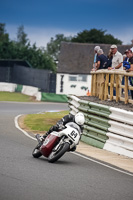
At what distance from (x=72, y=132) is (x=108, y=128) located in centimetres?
402

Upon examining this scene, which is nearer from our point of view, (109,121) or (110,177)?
(110,177)

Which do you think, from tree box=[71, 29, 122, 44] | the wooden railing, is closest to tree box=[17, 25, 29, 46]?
tree box=[71, 29, 122, 44]

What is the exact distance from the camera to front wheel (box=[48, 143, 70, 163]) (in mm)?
11117

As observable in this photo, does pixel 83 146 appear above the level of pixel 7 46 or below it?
below

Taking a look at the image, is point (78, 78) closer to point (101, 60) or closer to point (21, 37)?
point (101, 60)

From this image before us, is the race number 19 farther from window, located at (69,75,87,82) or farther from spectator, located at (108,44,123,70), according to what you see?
window, located at (69,75,87,82)

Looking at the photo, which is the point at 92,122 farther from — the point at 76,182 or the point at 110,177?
the point at 76,182

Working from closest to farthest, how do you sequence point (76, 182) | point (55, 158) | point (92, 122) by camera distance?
1. point (76, 182)
2. point (55, 158)
3. point (92, 122)

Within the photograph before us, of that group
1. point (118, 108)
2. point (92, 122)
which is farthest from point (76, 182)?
point (92, 122)

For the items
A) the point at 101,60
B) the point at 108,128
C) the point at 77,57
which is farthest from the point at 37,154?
the point at 77,57

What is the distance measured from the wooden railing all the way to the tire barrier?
0.69m

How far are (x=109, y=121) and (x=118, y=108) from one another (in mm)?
445

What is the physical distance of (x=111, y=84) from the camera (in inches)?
667

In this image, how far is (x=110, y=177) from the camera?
1012 cm
